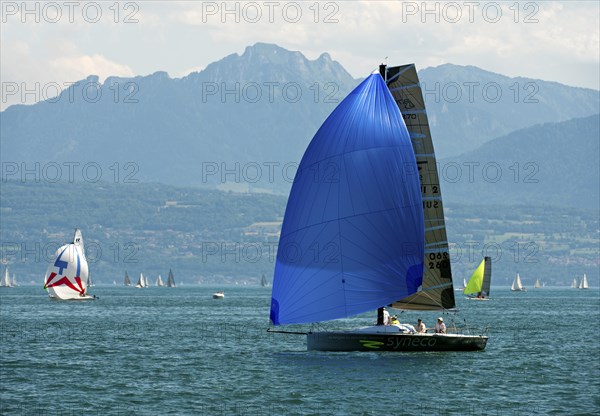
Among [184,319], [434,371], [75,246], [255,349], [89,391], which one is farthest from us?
[75,246]

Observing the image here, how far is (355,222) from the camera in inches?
2106

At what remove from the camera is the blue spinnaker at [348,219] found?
53.5 metres

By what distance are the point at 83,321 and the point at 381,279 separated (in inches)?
1951

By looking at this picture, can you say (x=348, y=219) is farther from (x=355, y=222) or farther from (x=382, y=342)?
(x=382, y=342)

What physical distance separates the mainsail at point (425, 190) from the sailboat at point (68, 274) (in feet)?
283

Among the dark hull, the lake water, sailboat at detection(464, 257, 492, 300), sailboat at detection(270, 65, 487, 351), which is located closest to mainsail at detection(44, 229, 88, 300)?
sailboat at detection(464, 257, 492, 300)

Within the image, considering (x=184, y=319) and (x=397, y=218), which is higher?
(x=397, y=218)

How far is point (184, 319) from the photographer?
108 meters

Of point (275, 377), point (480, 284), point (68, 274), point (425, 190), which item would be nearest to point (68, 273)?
point (68, 274)

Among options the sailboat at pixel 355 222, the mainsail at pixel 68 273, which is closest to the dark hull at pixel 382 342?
the sailboat at pixel 355 222

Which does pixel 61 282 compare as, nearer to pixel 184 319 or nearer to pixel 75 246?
pixel 75 246

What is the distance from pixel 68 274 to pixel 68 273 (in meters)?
0.12

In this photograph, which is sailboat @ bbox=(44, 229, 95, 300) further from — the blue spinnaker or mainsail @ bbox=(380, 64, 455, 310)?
the blue spinnaker

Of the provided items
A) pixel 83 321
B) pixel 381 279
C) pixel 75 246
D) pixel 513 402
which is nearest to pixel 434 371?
pixel 381 279
